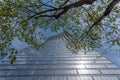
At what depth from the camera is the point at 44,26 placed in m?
18.6

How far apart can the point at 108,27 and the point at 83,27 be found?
108 inches

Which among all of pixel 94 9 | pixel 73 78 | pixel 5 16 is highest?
pixel 94 9

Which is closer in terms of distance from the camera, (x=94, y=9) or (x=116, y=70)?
(x=94, y=9)

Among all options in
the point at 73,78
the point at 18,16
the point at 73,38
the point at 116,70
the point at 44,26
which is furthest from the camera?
the point at 116,70

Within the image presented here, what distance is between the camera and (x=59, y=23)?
18828 millimetres

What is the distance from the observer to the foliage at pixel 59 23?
45.2 feet

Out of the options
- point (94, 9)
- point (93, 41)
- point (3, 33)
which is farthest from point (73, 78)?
point (3, 33)

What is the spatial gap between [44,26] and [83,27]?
385 cm

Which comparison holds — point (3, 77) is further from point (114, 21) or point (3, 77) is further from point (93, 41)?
point (114, 21)

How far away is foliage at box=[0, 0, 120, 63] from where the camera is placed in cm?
1379

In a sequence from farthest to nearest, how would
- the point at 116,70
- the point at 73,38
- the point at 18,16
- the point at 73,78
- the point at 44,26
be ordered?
the point at 116,70 → the point at 73,78 → the point at 73,38 → the point at 44,26 → the point at 18,16

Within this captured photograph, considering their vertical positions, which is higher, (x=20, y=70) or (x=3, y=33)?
(x=3, y=33)

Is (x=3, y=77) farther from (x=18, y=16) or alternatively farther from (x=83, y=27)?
(x=18, y=16)

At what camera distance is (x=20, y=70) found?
33.9 metres
